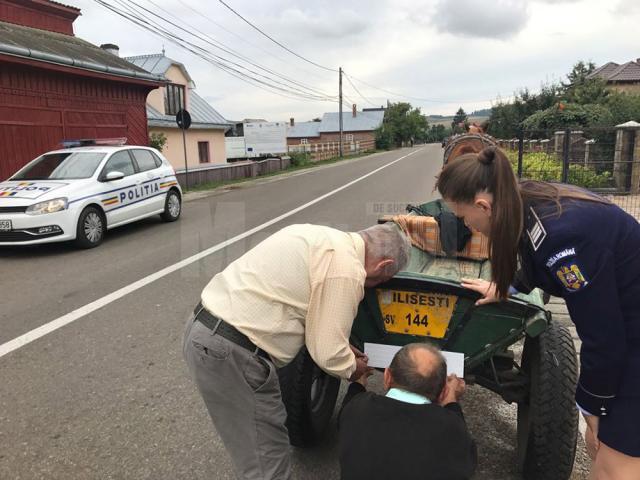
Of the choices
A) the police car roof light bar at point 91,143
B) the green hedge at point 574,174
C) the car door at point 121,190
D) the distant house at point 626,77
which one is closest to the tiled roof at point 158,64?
the police car roof light bar at point 91,143

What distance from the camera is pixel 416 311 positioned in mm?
2641

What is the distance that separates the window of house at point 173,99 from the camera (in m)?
30.8

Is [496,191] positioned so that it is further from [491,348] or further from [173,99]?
[173,99]

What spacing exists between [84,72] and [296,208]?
7.92m

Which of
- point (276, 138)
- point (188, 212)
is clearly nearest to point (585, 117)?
point (188, 212)

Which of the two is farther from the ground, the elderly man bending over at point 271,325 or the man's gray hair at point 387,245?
the man's gray hair at point 387,245

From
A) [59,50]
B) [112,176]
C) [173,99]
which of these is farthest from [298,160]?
[112,176]

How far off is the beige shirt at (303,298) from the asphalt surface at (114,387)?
112 cm

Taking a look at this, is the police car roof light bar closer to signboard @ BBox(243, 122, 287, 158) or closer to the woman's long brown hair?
the woman's long brown hair

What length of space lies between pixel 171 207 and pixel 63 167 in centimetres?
250

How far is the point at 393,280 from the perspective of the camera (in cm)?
255

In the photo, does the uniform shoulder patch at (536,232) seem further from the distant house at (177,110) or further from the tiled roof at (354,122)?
the tiled roof at (354,122)

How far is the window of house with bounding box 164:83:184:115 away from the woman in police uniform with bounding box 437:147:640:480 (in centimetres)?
3112

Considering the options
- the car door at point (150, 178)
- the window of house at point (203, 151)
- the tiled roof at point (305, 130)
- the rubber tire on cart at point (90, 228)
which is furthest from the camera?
the tiled roof at point (305, 130)
